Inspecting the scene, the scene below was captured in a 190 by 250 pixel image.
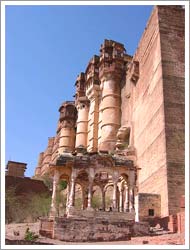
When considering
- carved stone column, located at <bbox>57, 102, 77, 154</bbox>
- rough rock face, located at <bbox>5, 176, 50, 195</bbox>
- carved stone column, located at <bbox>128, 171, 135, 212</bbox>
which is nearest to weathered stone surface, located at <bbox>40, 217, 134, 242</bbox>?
carved stone column, located at <bbox>128, 171, 135, 212</bbox>

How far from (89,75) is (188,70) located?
29.9 m

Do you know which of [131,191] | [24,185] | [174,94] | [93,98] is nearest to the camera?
[131,191]

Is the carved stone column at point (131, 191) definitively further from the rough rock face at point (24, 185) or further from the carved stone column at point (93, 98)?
the carved stone column at point (93, 98)

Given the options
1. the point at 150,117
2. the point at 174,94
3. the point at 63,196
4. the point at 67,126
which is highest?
the point at 67,126

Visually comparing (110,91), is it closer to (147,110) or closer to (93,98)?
(93,98)

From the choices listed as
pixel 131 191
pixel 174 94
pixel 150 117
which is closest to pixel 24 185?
pixel 150 117

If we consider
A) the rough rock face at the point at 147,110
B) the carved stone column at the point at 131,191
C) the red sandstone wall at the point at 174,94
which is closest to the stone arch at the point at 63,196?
the rough rock face at the point at 147,110

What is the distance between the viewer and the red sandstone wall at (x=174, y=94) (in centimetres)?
1755

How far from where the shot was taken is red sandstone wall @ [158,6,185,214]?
17547 millimetres

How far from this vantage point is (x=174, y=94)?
20000mm

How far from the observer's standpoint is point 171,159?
1802 cm

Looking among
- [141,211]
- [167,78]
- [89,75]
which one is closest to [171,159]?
[141,211]

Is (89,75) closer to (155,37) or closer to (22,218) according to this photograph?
(155,37)

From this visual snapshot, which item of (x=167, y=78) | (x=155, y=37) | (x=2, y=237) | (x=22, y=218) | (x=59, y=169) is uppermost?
(x=155, y=37)
